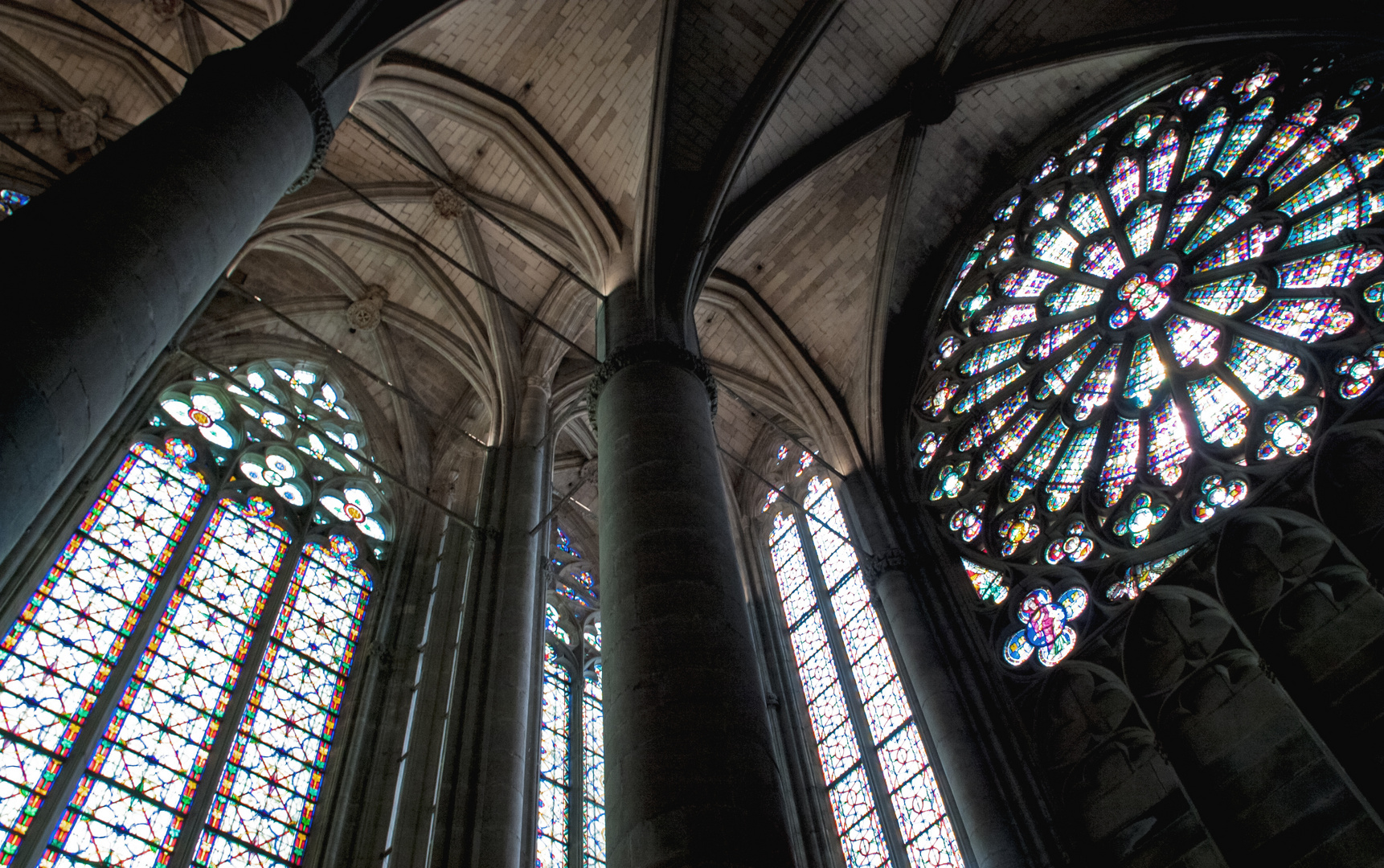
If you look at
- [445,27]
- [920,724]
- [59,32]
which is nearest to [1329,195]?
[920,724]

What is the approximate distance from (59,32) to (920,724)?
40.5 ft

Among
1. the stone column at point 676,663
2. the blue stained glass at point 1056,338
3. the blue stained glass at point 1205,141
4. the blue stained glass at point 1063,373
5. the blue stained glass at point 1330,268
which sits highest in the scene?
the blue stained glass at point 1205,141

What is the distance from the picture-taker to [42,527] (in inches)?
350

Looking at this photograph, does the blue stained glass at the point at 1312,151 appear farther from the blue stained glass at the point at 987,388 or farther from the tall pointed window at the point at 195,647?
the tall pointed window at the point at 195,647

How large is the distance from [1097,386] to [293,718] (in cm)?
916

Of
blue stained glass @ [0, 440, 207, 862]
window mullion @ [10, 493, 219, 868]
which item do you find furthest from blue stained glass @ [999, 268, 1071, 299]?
blue stained glass @ [0, 440, 207, 862]

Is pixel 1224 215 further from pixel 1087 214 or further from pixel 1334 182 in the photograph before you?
pixel 1087 214

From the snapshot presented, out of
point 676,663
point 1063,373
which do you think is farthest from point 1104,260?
point 676,663

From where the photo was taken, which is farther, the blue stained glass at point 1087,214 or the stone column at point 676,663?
the blue stained glass at point 1087,214

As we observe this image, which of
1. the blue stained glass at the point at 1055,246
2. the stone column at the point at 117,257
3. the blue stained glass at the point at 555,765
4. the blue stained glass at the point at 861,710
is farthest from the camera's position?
the blue stained glass at the point at 1055,246

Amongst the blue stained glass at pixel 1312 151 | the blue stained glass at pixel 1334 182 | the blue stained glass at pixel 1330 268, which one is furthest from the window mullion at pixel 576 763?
the blue stained glass at pixel 1312 151

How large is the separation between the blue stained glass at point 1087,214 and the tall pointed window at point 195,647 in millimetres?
9338

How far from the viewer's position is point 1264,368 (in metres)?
9.99

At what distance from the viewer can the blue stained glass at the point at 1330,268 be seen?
31.9ft
